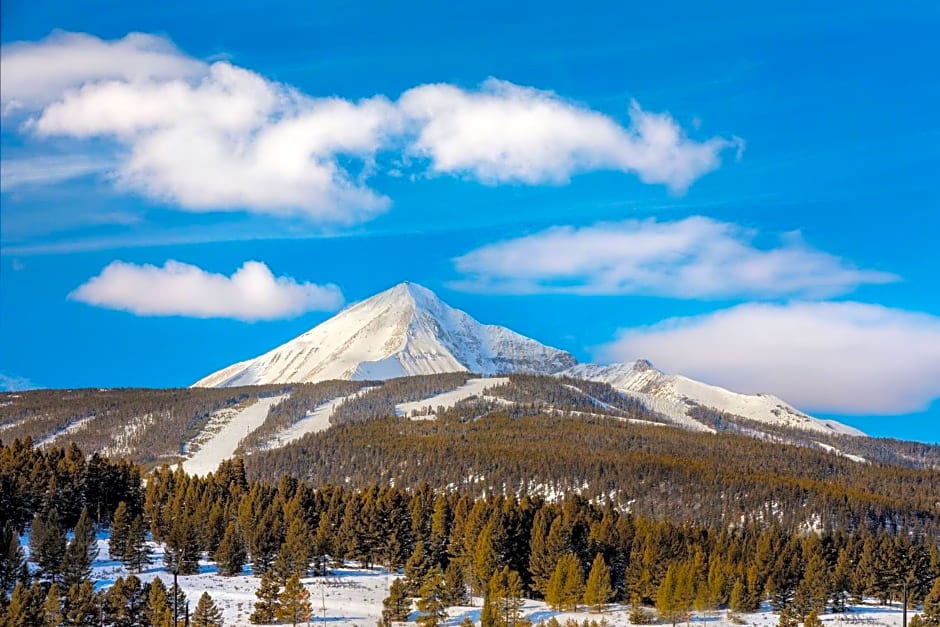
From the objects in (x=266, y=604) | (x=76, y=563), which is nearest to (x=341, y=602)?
(x=266, y=604)

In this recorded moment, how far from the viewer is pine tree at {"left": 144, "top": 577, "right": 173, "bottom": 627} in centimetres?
11728

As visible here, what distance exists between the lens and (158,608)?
119 m

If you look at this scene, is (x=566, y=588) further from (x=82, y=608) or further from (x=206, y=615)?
(x=82, y=608)

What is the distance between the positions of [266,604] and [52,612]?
27069 millimetres

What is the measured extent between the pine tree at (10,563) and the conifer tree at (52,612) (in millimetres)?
12708

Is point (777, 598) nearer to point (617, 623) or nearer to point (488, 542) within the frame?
point (617, 623)

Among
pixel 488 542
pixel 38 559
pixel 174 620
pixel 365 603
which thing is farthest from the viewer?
pixel 488 542

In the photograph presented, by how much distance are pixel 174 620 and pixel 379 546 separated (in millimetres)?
59370

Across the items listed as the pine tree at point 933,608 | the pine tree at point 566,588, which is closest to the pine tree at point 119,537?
the pine tree at point 566,588

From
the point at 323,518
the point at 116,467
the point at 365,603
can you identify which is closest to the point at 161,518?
the point at 116,467

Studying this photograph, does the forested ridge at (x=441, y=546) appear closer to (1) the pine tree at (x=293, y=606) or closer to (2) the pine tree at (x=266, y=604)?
(2) the pine tree at (x=266, y=604)

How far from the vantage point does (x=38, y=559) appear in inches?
5320

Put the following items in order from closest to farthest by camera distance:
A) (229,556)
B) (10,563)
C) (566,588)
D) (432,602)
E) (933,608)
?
(10,563), (432,602), (566,588), (933,608), (229,556)

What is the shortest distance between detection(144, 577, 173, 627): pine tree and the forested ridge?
14.3 m
